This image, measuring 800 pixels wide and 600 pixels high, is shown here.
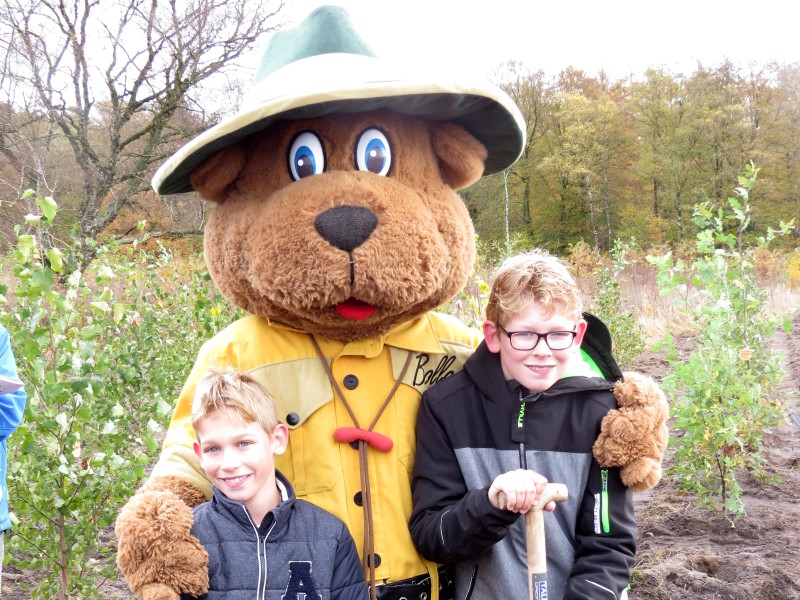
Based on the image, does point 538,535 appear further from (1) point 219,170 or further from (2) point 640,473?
(1) point 219,170

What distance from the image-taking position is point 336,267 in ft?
5.69

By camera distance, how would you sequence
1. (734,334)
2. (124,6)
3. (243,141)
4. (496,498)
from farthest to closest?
1. (124,6)
2. (734,334)
3. (243,141)
4. (496,498)

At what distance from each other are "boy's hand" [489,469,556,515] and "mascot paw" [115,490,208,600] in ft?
2.46

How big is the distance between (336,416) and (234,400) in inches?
13.3

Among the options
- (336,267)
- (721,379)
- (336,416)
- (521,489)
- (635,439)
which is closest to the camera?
(521,489)

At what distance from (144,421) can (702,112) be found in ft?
88.7

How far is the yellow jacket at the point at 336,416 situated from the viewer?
1930mm

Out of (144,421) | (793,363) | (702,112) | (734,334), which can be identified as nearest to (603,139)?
(702,112)

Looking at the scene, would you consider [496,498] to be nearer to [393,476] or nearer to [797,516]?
[393,476]

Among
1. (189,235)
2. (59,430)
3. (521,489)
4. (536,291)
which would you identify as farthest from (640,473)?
(189,235)

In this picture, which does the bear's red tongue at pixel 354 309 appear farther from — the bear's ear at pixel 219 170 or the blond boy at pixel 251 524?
the bear's ear at pixel 219 170

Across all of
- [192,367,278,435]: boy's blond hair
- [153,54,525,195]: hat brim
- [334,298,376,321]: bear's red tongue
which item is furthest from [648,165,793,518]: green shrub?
[192,367,278,435]: boy's blond hair

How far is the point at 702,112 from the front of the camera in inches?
1042

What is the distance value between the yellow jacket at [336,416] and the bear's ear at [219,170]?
402mm
